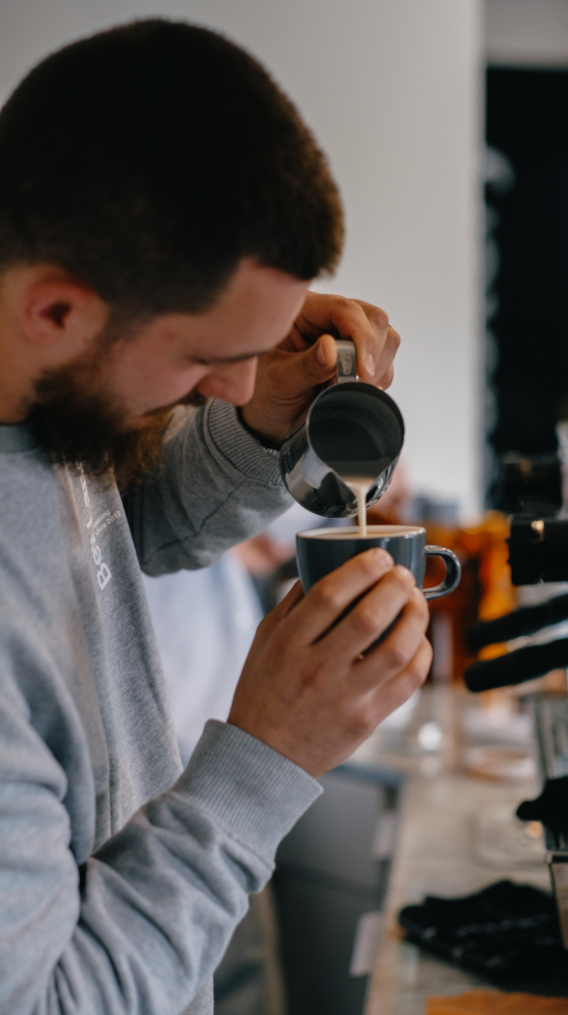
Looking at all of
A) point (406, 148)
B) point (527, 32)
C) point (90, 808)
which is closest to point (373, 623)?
point (90, 808)

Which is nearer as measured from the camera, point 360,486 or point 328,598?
point 328,598

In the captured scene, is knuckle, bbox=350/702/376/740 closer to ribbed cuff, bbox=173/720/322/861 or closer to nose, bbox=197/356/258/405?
ribbed cuff, bbox=173/720/322/861

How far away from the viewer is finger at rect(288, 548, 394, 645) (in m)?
0.51

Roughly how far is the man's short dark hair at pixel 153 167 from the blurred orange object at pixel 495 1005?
68 centimetres

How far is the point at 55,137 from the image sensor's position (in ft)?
1.54

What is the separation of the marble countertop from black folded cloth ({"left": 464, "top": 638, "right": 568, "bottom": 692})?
0.34m

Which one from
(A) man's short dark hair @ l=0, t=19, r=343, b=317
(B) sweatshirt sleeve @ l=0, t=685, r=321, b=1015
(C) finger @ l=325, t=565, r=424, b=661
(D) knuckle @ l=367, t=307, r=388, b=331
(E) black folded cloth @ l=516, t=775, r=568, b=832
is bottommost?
(E) black folded cloth @ l=516, t=775, r=568, b=832

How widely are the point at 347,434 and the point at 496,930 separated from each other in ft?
1.93

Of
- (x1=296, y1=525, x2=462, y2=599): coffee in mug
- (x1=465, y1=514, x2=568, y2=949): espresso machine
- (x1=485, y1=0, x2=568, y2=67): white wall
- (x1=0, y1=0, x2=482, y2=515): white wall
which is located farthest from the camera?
(x1=485, y1=0, x2=568, y2=67): white wall

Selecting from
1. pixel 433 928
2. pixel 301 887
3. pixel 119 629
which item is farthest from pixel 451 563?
pixel 301 887

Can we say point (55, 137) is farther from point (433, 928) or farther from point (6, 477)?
point (433, 928)

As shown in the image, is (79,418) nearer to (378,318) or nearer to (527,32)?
(378,318)

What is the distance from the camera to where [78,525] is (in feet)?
2.03

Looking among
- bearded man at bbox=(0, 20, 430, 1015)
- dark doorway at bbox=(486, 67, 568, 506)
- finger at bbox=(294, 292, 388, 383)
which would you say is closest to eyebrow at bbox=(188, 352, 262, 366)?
bearded man at bbox=(0, 20, 430, 1015)
